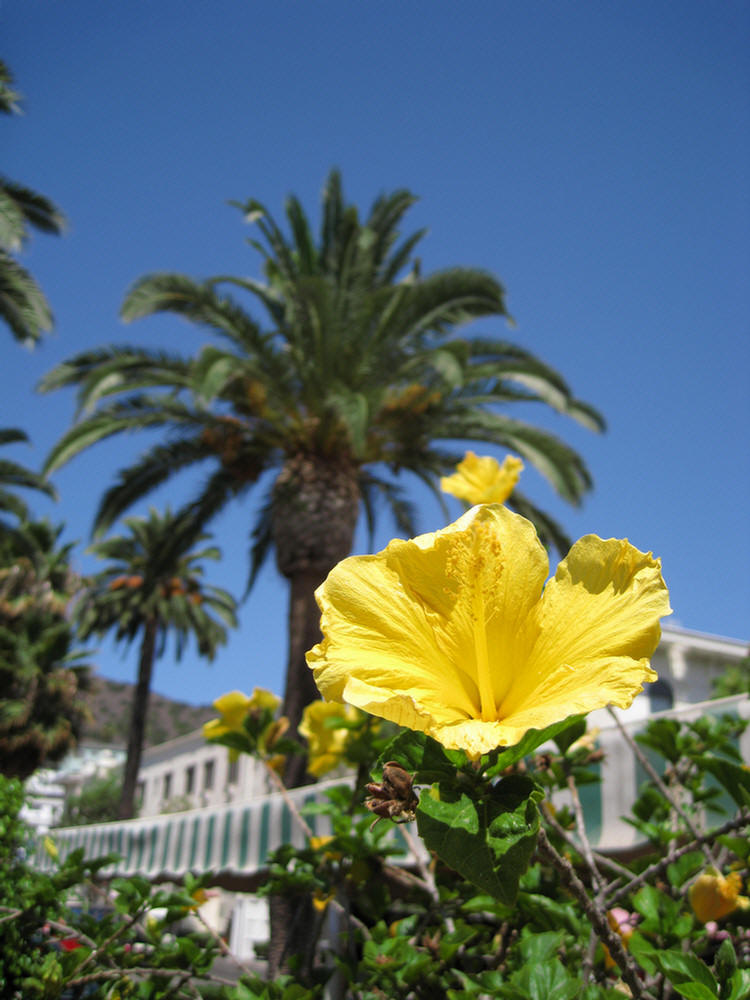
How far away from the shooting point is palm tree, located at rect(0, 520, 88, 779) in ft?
59.3

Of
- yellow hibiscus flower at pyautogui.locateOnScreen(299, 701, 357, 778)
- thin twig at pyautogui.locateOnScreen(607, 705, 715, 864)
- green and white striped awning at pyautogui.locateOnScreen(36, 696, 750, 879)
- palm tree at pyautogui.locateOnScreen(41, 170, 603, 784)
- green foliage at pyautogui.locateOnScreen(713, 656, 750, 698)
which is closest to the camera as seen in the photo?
thin twig at pyautogui.locateOnScreen(607, 705, 715, 864)

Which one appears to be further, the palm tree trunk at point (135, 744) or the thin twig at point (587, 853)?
the palm tree trunk at point (135, 744)

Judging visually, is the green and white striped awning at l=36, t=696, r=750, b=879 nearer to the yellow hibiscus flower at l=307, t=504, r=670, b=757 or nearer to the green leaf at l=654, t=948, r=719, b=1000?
the green leaf at l=654, t=948, r=719, b=1000

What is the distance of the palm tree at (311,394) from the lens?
8.66 metres

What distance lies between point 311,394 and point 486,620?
26.5 ft

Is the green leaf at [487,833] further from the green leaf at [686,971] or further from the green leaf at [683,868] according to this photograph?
the green leaf at [683,868]

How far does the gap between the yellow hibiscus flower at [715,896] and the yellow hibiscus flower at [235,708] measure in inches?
39.8

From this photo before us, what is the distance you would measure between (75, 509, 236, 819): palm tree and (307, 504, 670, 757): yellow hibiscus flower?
17.8 meters

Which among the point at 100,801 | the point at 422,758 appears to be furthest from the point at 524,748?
the point at 100,801

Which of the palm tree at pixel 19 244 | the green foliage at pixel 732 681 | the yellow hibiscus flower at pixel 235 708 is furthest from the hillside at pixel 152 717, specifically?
the yellow hibiscus flower at pixel 235 708

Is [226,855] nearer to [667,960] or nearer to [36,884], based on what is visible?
[36,884]

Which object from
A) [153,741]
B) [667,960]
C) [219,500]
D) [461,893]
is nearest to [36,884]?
[461,893]

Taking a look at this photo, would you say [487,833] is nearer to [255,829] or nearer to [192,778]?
[255,829]

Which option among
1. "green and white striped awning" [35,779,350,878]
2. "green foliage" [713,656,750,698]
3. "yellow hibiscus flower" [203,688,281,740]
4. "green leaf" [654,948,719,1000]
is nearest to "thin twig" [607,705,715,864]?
"green leaf" [654,948,719,1000]
